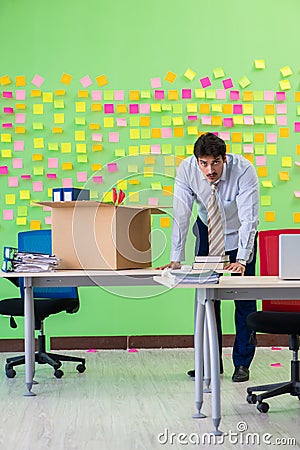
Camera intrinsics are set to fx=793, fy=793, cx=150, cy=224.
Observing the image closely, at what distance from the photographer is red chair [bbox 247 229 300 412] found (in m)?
3.52

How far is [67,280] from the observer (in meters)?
3.83

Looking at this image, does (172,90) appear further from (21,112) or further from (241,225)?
(241,225)

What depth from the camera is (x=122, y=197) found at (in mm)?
3943

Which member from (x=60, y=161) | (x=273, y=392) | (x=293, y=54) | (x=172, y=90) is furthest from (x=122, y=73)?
(x=273, y=392)

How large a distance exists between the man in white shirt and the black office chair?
90cm

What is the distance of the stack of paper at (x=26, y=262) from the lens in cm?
385

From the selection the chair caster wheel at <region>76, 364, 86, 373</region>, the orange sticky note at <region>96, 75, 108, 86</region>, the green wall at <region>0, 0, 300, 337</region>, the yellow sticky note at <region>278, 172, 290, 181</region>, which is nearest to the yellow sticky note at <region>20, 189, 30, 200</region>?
the green wall at <region>0, 0, 300, 337</region>

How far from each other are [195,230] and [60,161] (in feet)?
7.22

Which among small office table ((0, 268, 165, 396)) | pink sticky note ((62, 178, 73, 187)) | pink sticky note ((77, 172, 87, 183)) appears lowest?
small office table ((0, 268, 165, 396))

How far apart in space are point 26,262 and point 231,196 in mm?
1084

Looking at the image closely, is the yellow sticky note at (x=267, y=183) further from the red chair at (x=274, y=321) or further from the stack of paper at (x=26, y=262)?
the stack of paper at (x=26, y=262)

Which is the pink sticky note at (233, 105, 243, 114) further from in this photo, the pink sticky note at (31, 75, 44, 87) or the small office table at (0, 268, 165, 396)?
the small office table at (0, 268, 165, 396)

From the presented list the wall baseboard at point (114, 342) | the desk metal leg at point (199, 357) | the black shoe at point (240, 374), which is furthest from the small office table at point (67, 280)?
the wall baseboard at point (114, 342)

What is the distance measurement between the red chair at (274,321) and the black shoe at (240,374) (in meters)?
0.52
